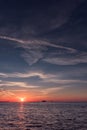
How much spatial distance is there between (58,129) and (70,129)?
2807 mm

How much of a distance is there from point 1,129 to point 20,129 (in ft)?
14.7

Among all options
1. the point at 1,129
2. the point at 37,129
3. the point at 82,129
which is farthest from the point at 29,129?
the point at 82,129

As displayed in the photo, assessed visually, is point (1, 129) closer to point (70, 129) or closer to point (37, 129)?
point (37, 129)

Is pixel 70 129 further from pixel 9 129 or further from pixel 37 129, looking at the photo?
pixel 9 129

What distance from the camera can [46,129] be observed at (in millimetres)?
52688

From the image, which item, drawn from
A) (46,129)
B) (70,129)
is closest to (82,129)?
(70,129)

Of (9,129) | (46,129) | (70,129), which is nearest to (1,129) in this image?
(9,129)

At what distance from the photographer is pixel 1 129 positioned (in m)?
52.5

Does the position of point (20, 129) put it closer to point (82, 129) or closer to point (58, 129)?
point (58, 129)

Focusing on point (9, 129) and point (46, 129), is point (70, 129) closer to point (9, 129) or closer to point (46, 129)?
point (46, 129)

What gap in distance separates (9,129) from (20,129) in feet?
8.57

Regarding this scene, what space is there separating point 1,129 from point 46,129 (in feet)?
34.7

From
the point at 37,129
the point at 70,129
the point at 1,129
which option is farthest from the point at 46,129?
the point at 1,129

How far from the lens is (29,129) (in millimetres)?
53688
